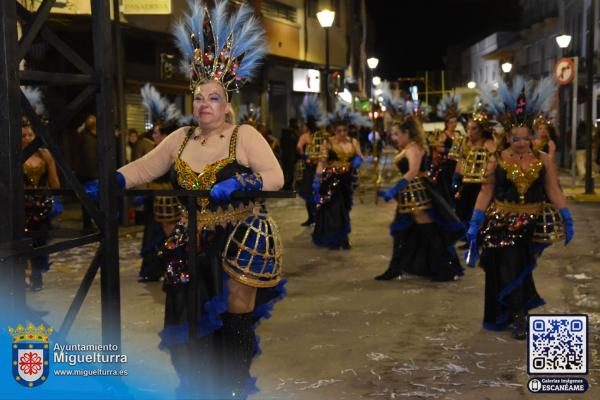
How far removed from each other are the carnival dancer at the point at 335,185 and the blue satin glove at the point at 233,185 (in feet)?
25.3

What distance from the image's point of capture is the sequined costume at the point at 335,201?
41.4 ft

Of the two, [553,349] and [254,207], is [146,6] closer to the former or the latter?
[254,207]

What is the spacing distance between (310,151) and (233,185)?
928cm

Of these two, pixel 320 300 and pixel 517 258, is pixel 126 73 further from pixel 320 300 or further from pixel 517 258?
pixel 517 258

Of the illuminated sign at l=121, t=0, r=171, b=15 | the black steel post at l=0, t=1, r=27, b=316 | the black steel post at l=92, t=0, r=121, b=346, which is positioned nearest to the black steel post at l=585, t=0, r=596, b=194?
the illuminated sign at l=121, t=0, r=171, b=15

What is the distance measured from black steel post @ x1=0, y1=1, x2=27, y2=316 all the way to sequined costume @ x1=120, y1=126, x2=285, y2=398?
948 mm

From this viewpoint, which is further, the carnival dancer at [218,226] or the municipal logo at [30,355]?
the carnival dancer at [218,226]

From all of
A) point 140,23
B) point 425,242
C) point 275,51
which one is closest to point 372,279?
point 425,242

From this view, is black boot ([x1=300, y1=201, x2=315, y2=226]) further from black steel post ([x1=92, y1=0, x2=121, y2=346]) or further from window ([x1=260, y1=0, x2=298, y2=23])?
window ([x1=260, y1=0, x2=298, y2=23])

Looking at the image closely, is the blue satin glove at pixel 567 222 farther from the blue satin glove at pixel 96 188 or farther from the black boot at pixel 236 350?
the blue satin glove at pixel 96 188

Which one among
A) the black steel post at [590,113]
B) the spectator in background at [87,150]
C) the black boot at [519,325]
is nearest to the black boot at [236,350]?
the black boot at [519,325]

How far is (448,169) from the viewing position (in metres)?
13.6

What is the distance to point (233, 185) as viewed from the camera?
4.70 metres

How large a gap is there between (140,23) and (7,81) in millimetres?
14905
